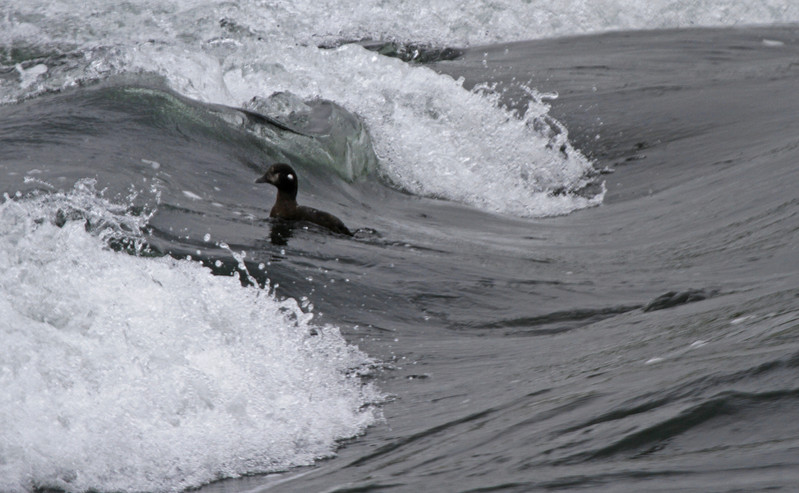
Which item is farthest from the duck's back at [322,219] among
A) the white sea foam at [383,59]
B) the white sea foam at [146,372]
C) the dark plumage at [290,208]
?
the white sea foam at [383,59]

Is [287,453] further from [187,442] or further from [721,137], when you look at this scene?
[721,137]

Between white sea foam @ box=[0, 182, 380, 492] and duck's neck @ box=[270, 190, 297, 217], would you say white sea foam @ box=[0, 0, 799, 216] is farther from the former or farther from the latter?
white sea foam @ box=[0, 182, 380, 492]

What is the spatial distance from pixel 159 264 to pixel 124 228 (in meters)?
0.74

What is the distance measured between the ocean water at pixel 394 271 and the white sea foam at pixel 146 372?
0.01 m

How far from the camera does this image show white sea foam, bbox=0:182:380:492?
4.16 m

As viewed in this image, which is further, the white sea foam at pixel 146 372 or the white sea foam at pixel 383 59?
the white sea foam at pixel 383 59

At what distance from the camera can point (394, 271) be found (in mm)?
6617

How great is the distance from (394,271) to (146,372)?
2.13 m

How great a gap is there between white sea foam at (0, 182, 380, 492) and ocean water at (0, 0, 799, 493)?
1 centimetres

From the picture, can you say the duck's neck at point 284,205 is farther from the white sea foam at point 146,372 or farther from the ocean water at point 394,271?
the white sea foam at point 146,372

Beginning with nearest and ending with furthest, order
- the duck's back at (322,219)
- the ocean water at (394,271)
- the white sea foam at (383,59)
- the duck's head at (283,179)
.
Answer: the ocean water at (394,271), the duck's back at (322,219), the duck's head at (283,179), the white sea foam at (383,59)

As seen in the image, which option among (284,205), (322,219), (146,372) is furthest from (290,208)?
(146,372)

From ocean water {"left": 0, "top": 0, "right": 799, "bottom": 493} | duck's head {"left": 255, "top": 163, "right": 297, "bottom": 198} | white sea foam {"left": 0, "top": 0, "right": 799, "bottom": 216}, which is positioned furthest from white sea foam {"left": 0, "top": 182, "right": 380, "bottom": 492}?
white sea foam {"left": 0, "top": 0, "right": 799, "bottom": 216}

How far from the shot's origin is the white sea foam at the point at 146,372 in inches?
164
